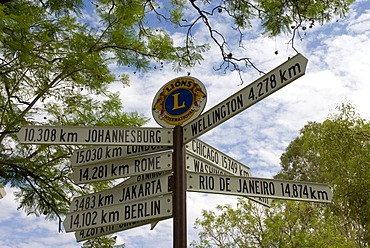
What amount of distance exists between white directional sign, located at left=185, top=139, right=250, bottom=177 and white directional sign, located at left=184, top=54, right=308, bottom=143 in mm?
207

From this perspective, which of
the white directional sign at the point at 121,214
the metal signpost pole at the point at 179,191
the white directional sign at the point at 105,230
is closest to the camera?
the metal signpost pole at the point at 179,191

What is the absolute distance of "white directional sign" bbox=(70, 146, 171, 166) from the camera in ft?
12.1

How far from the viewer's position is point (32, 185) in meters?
7.16

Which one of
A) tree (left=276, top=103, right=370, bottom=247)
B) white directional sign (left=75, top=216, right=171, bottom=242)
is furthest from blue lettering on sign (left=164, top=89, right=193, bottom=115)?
tree (left=276, top=103, right=370, bottom=247)

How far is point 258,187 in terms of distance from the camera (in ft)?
11.8

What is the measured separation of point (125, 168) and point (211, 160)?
2.20 ft

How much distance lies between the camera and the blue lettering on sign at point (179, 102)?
3.59 m

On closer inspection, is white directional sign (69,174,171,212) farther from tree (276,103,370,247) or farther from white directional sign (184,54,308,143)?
tree (276,103,370,247)

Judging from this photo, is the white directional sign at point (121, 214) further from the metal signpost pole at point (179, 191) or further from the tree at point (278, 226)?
the tree at point (278, 226)

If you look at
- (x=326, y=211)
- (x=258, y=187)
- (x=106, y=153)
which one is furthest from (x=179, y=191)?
(x=326, y=211)

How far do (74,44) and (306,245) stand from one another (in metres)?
8.95

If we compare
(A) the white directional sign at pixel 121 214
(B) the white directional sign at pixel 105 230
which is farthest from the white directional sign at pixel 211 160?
(B) the white directional sign at pixel 105 230

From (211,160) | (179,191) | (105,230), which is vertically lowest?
(105,230)

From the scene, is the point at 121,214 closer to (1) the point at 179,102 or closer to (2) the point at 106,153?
(2) the point at 106,153
